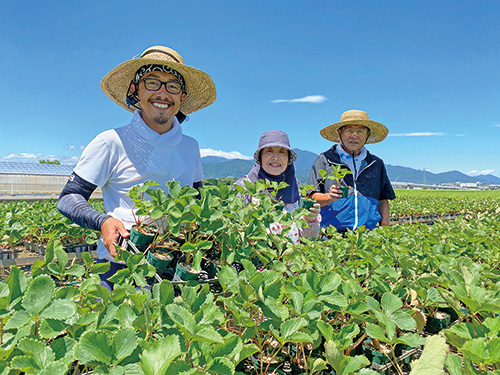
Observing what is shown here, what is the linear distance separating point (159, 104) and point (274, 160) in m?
1.15

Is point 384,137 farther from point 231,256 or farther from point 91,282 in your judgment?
point 91,282

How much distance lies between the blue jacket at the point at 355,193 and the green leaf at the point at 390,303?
2524mm

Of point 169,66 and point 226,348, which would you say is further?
point 169,66

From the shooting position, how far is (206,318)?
0.61 metres

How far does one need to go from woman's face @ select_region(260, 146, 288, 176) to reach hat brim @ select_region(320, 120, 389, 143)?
117cm

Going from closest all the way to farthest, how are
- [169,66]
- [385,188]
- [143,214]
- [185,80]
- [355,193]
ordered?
[143,214], [169,66], [185,80], [355,193], [385,188]

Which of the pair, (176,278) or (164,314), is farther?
(176,278)

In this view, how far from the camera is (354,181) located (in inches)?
139

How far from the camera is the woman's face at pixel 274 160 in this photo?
110 inches

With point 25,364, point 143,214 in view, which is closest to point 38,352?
point 25,364

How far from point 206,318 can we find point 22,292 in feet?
1.22

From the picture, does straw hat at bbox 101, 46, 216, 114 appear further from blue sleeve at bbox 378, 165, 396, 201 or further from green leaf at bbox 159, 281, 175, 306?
blue sleeve at bbox 378, 165, 396, 201

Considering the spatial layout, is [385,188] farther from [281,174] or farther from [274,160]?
[274,160]

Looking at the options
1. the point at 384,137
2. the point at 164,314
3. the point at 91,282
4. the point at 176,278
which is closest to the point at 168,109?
the point at 176,278
